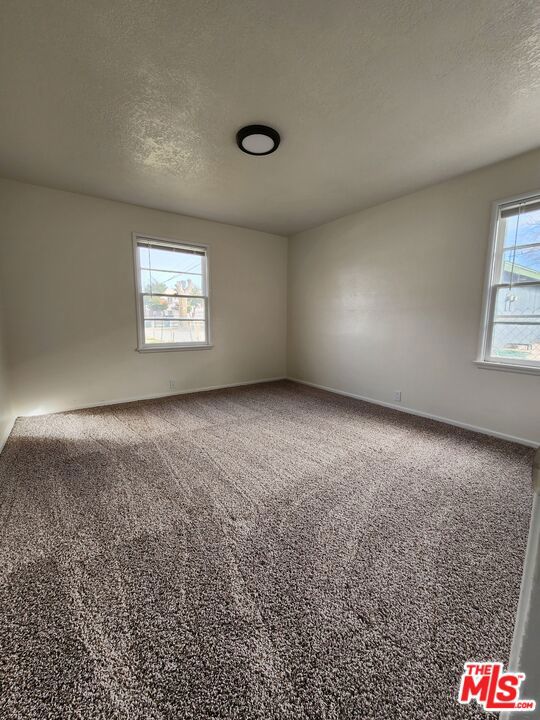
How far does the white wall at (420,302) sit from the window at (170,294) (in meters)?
1.81

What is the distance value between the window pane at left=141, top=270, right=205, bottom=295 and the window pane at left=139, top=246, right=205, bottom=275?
74mm

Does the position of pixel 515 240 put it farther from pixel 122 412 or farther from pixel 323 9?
pixel 122 412

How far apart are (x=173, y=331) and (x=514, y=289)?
4078 millimetres

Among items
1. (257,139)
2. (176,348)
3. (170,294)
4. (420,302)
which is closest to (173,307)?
(170,294)

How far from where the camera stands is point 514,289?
2.83 m

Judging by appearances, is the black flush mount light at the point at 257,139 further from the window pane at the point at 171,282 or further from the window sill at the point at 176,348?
the window sill at the point at 176,348

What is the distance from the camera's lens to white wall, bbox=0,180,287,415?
11.0 ft

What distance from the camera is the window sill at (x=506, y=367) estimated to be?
106 inches

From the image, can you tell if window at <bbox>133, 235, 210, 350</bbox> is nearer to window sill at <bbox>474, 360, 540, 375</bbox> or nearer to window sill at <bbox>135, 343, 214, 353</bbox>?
window sill at <bbox>135, 343, 214, 353</bbox>

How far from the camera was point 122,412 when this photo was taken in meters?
3.67

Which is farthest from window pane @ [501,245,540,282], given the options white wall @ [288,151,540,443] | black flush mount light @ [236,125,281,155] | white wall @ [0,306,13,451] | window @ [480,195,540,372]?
white wall @ [0,306,13,451]

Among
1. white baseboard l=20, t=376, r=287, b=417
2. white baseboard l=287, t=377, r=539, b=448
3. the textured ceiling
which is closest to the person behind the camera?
the textured ceiling

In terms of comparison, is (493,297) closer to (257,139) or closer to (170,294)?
(257,139)

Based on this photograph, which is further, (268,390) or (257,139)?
(268,390)
